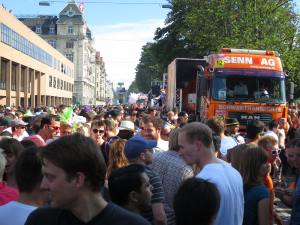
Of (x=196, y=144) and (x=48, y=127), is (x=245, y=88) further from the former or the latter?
(x=196, y=144)

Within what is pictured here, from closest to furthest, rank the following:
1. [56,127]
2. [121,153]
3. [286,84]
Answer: [121,153] < [56,127] < [286,84]

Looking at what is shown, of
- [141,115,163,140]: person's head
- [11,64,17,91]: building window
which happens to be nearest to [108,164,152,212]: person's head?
[141,115,163,140]: person's head

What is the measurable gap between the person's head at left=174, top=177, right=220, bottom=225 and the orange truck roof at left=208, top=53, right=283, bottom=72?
45.9 ft

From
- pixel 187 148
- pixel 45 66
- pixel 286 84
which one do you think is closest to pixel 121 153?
pixel 187 148

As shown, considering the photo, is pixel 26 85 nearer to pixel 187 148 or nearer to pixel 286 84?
pixel 286 84

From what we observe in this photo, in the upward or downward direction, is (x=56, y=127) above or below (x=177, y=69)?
below

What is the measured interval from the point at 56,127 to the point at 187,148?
4.46 meters

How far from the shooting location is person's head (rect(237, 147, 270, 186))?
466 centimetres

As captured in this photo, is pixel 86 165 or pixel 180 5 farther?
pixel 180 5

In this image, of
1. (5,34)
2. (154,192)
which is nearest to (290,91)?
(154,192)

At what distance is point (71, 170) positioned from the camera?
2.63 meters

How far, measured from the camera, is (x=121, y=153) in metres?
5.42

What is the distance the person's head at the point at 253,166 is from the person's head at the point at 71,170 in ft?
7.31

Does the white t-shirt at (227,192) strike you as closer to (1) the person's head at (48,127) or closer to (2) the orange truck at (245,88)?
(1) the person's head at (48,127)
